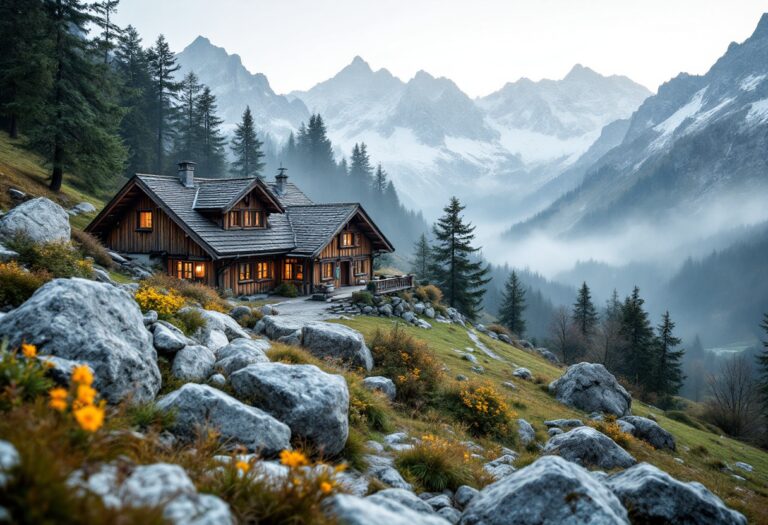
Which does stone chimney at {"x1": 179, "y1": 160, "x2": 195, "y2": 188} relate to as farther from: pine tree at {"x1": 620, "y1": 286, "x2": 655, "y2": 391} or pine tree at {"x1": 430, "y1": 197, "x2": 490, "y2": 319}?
pine tree at {"x1": 620, "y1": 286, "x2": 655, "y2": 391}

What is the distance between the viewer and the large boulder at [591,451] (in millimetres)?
12211

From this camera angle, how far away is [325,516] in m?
4.08

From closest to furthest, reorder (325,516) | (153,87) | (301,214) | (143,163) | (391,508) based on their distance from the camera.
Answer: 1. (325,516)
2. (391,508)
3. (301,214)
4. (143,163)
5. (153,87)

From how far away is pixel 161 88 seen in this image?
68062mm

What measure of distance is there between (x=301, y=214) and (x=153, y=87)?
153ft

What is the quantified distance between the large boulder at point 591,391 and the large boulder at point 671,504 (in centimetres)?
1713

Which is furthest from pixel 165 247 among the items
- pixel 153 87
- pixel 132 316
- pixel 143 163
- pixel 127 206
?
pixel 153 87

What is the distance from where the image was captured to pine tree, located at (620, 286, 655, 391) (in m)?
58.0

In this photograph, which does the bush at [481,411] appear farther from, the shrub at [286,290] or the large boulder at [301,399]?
the shrub at [286,290]

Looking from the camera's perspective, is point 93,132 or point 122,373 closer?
point 122,373

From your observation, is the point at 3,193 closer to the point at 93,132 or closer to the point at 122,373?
the point at 93,132

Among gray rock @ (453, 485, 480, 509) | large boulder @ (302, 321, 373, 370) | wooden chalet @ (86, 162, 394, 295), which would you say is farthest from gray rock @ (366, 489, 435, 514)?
wooden chalet @ (86, 162, 394, 295)

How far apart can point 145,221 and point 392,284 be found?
67.4 ft

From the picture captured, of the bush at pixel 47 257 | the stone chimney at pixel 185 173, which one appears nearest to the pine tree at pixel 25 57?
the stone chimney at pixel 185 173
